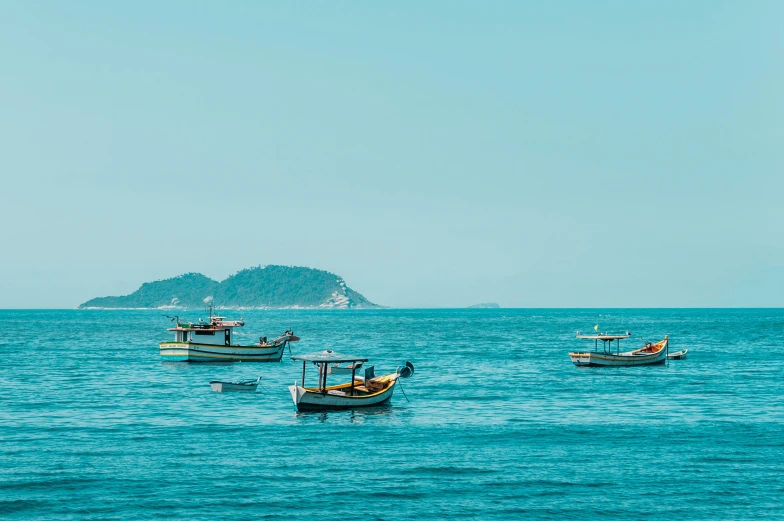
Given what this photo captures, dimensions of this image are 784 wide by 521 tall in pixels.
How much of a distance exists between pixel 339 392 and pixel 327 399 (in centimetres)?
231

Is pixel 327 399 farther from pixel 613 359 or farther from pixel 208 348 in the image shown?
pixel 613 359

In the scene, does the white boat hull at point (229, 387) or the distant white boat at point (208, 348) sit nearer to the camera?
the white boat hull at point (229, 387)

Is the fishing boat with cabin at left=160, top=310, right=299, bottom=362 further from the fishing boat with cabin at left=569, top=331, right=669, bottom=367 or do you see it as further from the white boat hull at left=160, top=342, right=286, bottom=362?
the fishing boat with cabin at left=569, top=331, right=669, bottom=367

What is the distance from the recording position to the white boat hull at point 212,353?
94.7 meters

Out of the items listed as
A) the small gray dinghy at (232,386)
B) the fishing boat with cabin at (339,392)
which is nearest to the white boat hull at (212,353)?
the small gray dinghy at (232,386)

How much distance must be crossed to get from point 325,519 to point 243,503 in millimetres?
3598

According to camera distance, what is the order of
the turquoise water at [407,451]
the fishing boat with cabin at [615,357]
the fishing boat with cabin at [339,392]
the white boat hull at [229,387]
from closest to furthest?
the turquoise water at [407,451]
the fishing boat with cabin at [339,392]
the white boat hull at [229,387]
the fishing boat with cabin at [615,357]

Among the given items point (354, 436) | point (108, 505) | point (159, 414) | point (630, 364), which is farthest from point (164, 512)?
point (630, 364)

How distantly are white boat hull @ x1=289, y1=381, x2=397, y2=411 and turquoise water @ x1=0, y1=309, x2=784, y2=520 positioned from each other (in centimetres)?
76

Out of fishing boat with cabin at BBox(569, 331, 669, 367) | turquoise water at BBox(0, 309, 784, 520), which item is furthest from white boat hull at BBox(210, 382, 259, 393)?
fishing boat with cabin at BBox(569, 331, 669, 367)

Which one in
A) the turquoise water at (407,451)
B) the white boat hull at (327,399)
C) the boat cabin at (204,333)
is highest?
the boat cabin at (204,333)

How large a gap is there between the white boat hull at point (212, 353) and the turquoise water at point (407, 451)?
67.1 ft

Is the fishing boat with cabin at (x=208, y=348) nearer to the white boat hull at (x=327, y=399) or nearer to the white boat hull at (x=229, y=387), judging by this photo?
the white boat hull at (x=229, y=387)

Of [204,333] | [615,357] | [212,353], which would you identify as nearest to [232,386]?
[212,353]
